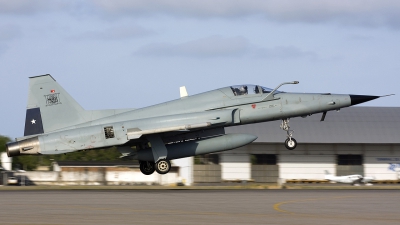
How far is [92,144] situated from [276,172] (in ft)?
70.6

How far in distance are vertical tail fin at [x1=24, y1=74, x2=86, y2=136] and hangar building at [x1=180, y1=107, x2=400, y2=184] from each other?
17.8 m

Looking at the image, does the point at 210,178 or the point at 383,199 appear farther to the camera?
the point at 210,178

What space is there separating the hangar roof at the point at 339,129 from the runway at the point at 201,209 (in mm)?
22037

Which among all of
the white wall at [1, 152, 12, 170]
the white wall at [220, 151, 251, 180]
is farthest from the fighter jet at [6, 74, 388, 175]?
the white wall at [1, 152, 12, 170]

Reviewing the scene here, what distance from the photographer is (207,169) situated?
4309 centimetres

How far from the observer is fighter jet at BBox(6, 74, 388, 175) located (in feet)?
82.6

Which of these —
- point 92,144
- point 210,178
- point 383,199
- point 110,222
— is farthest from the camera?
point 210,178

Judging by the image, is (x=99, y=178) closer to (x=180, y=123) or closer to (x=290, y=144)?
(x=180, y=123)

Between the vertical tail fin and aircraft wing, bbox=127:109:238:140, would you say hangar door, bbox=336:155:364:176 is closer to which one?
aircraft wing, bbox=127:109:238:140

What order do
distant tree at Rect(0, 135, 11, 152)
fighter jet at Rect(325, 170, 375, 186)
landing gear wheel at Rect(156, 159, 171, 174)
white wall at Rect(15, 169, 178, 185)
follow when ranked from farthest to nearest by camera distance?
1. distant tree at Rect(0, 135, 11, 152)
2. fighter jet at Rect(325, 170, 375, 186)
3. white wall at Rect(15, 169, 178, 185)
4. landing gear wheel at Rect(156, 159, 171, 174)

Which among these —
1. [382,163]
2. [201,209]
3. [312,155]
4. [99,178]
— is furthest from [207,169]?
[201,209]

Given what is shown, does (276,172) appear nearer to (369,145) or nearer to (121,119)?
(369,145)

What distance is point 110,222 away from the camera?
14.1m

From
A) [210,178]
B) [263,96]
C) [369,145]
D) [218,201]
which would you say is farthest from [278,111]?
[369,145]
